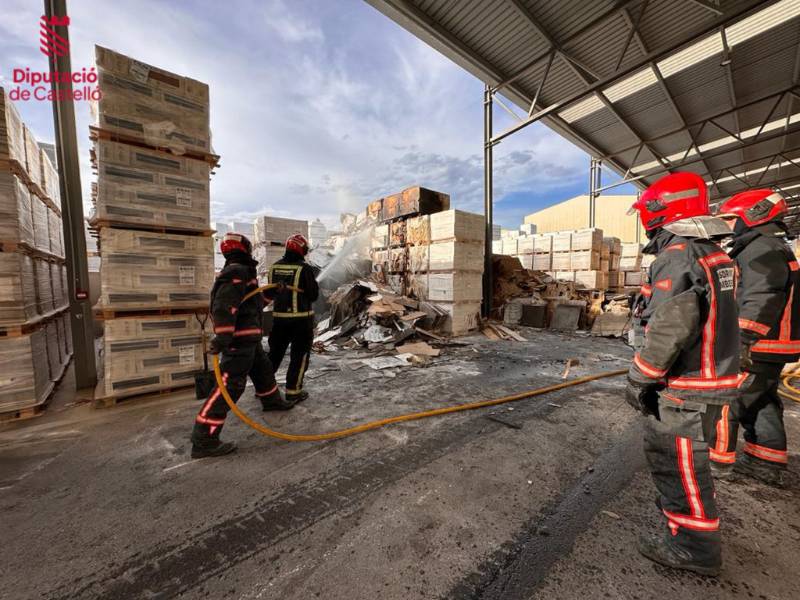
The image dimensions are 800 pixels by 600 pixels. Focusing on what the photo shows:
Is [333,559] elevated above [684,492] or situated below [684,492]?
below

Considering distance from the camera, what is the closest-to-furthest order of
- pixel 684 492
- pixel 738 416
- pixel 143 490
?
pixel 684 492 < pixel 143 490 < pixel 738 416

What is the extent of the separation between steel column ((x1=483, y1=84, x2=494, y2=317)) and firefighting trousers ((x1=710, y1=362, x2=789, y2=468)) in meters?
7.13

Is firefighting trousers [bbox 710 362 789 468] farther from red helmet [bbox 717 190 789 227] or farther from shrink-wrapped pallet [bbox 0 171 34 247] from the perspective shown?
shrink-wrapped pallet [bbox 0 171 34 247]

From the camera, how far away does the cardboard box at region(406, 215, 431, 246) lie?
8250 mm

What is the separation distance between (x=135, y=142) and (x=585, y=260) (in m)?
11.2

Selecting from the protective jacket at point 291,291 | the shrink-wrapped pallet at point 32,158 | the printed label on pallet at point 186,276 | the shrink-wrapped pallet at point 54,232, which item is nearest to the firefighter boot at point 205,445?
the protective jacket at point 291,291

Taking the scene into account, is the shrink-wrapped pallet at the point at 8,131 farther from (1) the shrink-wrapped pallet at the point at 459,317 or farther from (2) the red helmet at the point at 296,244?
(1) the shrink-wrapped pallet at the point at 459,317

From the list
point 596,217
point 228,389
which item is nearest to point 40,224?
point 228,389

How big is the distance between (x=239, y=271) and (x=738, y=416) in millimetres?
4093

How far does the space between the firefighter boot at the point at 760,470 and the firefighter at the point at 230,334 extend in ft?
12.9

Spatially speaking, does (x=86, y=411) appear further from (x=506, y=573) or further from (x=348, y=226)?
(x=348, y=226)

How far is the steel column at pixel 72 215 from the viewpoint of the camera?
143 inches

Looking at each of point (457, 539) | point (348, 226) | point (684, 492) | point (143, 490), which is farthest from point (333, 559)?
point (348, 226)

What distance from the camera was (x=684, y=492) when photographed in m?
1.51
